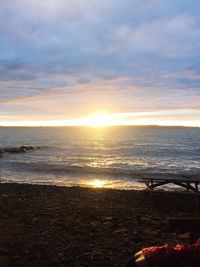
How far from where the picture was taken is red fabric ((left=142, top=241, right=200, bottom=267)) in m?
4.84

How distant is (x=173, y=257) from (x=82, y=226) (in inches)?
269

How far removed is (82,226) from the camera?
11445mm

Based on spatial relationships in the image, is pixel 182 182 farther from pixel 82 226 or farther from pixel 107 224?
pixel 82 226

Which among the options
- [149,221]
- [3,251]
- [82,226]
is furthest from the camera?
[149,221]

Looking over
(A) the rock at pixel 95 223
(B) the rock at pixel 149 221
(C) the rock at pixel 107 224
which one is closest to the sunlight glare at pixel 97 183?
(B) the rock at pixel 149 221

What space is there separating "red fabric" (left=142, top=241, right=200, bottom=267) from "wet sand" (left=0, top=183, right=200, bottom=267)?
3.34 meters

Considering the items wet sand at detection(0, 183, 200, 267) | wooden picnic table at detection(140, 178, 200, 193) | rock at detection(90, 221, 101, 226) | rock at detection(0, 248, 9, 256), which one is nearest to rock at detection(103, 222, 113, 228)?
wet sand at detection(0, 183, 200, 267)

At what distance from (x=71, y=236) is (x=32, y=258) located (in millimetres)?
2039

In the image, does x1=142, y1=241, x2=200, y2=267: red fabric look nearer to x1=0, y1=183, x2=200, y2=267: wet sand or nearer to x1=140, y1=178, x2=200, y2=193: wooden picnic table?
x1=0, y1=183, x2=200, y2=267: wet sand

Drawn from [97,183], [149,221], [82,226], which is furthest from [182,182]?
[97,183]

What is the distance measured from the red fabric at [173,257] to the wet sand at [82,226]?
131 inches

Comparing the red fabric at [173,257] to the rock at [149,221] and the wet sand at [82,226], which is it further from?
the rock at [149,221]

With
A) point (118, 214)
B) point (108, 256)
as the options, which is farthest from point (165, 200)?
point (108, 256)

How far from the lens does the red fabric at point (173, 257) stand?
484 centimetres
